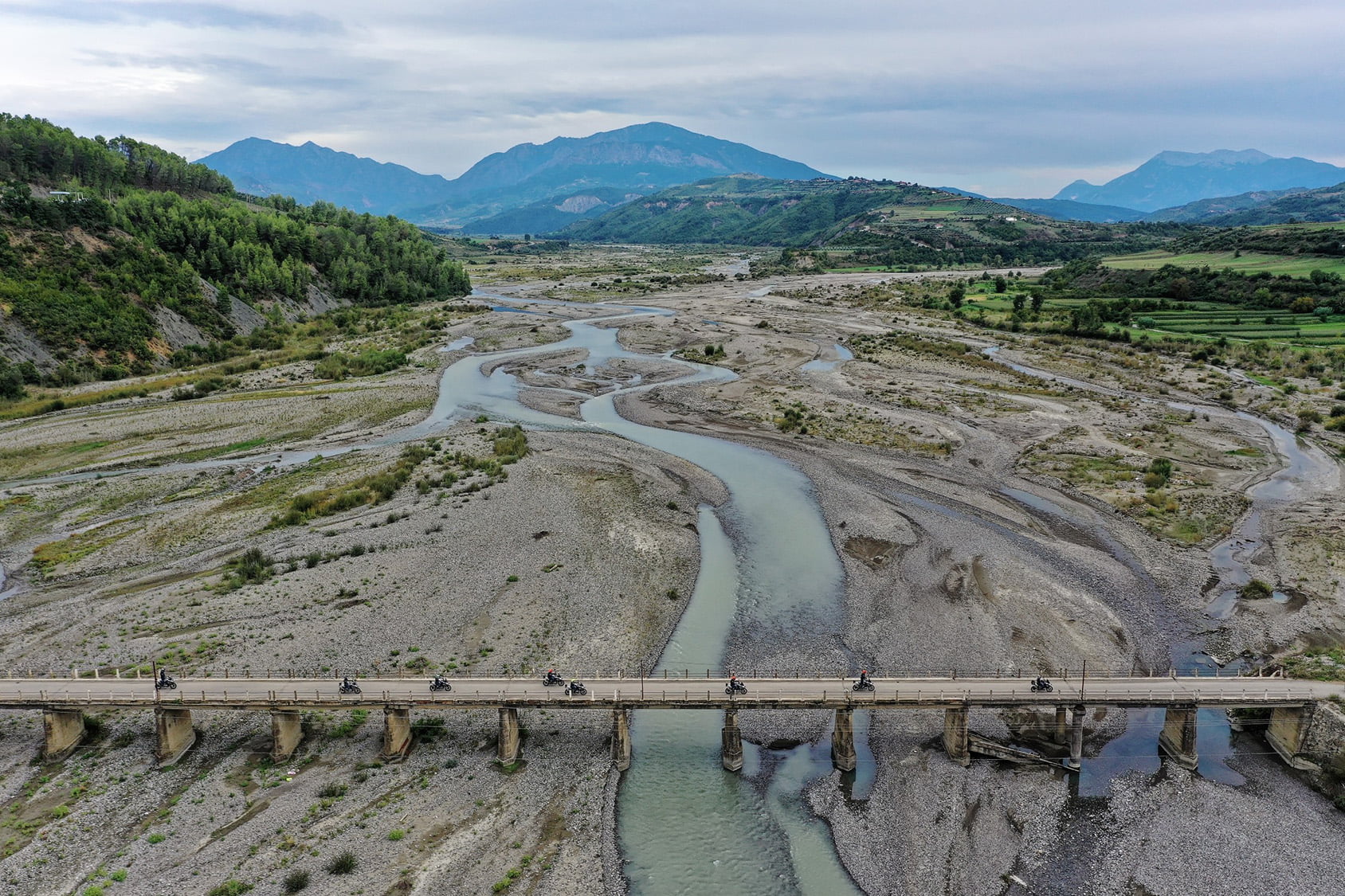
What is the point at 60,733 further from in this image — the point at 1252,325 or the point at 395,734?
the point at 1252,325

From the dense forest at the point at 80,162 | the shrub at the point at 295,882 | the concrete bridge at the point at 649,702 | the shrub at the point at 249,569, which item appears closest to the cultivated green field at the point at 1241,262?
the concrete bridge at the point at 649,702

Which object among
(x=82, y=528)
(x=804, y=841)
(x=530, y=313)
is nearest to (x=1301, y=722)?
(x=804, y=841)

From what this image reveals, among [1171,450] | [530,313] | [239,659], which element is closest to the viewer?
[239,659]

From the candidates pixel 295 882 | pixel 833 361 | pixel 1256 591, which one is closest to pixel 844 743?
pixel 295 882

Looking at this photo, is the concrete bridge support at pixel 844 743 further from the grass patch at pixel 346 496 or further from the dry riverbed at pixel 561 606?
the grass patch at pixel 346 496

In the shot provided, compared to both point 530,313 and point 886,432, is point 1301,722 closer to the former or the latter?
point 886,432
